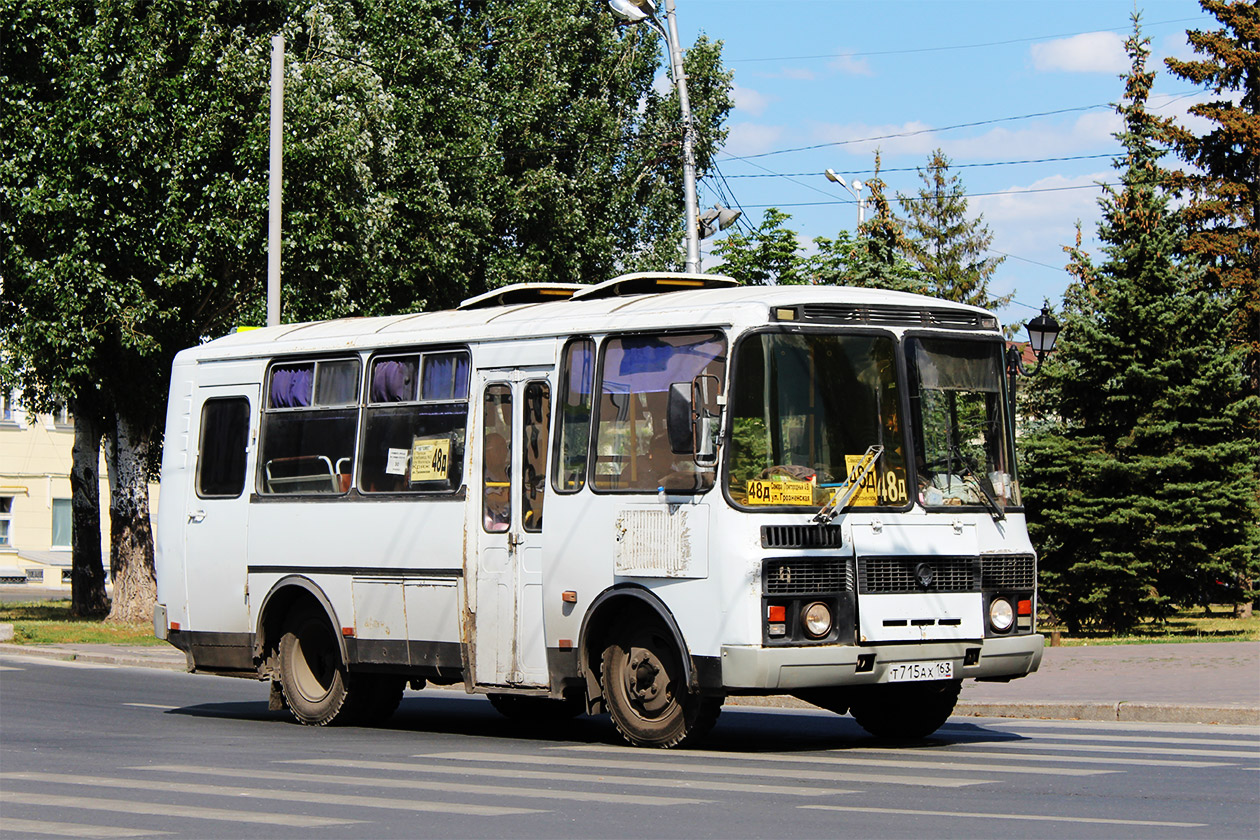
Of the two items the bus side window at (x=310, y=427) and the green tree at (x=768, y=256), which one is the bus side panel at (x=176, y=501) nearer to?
the bus side window at (x=310, y=427)

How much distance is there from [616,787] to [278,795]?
1.91m

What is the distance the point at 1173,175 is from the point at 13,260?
97.9 feet

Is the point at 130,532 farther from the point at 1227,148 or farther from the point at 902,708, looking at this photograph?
the point at 1227,148

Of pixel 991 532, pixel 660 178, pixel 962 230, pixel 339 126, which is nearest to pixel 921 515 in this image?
pixel 991 532

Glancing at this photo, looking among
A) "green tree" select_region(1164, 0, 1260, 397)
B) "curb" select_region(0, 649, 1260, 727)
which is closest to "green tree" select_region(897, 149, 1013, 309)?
"green tree" select_region(1164, 0, 1260, 397)

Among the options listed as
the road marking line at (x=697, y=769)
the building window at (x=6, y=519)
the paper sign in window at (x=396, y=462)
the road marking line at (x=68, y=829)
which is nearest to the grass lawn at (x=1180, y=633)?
the paper sign in window at (x=396, y=462)

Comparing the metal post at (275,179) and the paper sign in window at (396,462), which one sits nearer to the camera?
the paper sign in window at (396,462)

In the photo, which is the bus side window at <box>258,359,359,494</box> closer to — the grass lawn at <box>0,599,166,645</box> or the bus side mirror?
the bus side mirror

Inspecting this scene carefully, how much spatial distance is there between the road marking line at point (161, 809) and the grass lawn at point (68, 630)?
17891mm

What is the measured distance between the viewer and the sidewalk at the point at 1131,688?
15.3m

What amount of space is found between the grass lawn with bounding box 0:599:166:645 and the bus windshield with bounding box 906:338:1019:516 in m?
18.0

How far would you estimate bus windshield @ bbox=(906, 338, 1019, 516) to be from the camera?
1264 cm

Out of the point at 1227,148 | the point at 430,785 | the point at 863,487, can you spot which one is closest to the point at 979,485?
the point at 863,487

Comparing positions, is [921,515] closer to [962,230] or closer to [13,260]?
[13,260]
